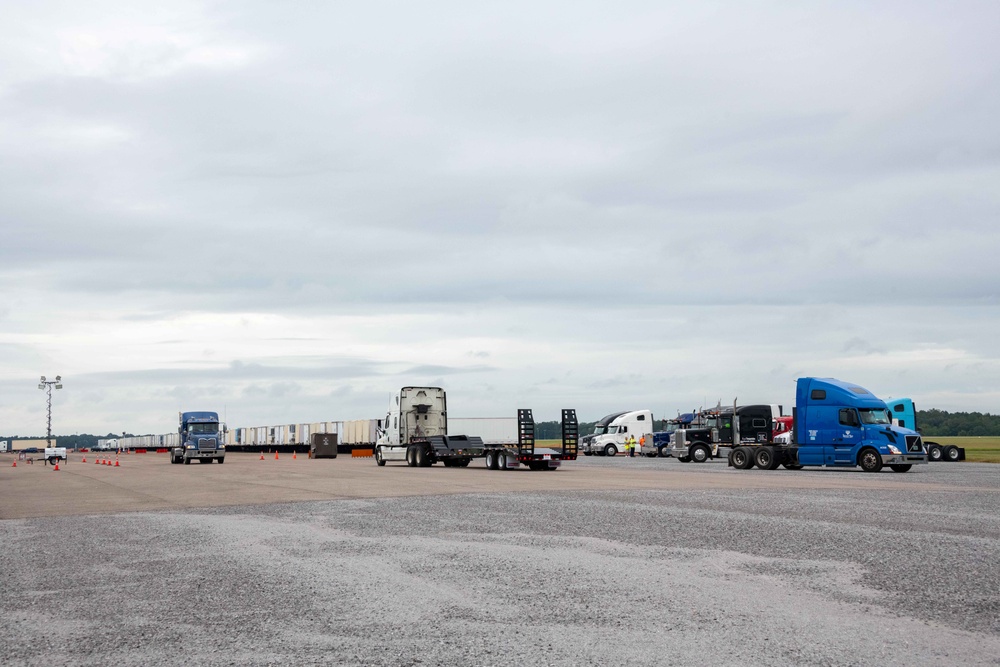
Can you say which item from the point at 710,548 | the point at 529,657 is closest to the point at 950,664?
the point at 529,657

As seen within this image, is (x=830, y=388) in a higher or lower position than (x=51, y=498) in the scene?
higher

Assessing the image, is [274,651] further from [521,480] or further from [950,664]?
[521,480]

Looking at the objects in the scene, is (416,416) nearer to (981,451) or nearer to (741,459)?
(741,459)

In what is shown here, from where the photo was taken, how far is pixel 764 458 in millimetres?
40281

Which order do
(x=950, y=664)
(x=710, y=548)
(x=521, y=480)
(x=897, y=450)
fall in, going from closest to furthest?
1. (x=950, y=664)
2. (x=710, y=548)
3. (x=521, y=480)
4. (x=897, y=450)

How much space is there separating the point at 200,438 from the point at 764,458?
33.0 m

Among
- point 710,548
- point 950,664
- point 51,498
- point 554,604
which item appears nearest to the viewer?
point 950,664

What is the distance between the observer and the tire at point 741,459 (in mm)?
40750

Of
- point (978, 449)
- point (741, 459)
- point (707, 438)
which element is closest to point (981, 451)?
point (978, 449)

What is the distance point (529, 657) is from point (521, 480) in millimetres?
23963

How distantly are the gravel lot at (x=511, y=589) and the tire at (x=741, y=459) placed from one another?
2258 centimetres

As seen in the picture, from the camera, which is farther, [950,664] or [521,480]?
[521,480]

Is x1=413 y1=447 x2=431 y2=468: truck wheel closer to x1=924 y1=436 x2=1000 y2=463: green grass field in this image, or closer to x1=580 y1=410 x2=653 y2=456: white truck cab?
x1=580 y1=410 x2=653 y2=456: white truck cab

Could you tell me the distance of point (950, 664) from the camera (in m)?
6.89
